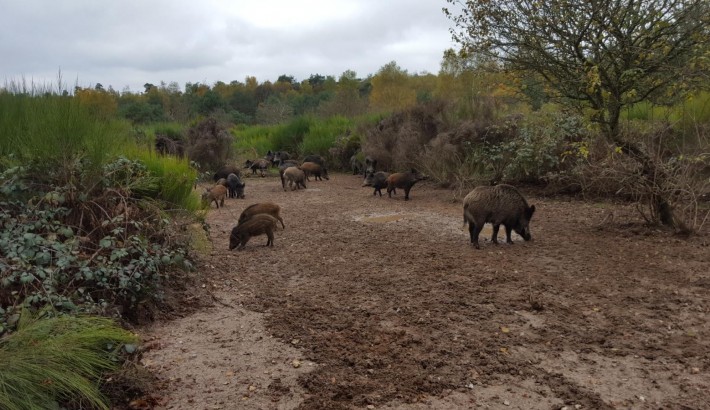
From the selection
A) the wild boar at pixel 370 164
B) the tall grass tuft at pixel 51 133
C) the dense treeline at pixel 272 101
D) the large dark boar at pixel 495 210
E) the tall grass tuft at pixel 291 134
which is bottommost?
the large dark boar at pixel 495 210

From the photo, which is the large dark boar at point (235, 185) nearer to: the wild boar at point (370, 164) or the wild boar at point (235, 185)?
the wild boar at point (235, 185)

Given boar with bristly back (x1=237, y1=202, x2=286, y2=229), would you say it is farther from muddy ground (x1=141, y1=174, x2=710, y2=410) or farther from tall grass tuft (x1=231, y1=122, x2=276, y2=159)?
tall grass tuft (x1=231, y1=122, x2=276, y2=159)

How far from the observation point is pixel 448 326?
15.7 feet

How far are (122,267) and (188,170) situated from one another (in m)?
2.24

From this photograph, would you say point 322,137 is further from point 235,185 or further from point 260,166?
point 235,185

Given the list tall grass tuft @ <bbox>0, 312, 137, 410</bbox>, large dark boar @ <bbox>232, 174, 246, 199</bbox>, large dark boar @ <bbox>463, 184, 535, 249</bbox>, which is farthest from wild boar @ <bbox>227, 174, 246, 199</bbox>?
tall grass tuft @ <bbox>0, 312, 137, 410</bbox>

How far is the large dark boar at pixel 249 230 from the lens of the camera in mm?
8148

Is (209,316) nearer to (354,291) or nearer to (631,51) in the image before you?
(354,291)

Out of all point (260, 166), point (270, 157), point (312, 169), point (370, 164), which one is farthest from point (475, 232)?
point (270, 157)

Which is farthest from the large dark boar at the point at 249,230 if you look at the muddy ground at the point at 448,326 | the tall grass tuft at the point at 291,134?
the tall grass tuft at the point at 291,134

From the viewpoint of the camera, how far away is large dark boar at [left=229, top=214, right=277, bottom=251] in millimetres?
8148

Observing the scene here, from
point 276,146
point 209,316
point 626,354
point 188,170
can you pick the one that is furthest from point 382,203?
point 276,146

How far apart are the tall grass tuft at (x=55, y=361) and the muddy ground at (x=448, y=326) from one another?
474 mm

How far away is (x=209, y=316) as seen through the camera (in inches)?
210
